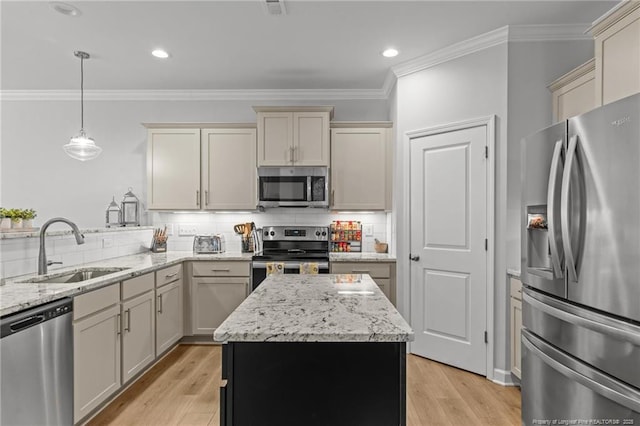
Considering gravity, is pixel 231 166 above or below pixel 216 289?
above

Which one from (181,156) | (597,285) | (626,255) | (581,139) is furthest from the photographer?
(181,156)

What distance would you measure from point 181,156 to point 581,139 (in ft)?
11.8

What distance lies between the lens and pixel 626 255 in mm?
1396

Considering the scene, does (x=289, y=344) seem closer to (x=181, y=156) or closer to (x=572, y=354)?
(x=572, y=354)

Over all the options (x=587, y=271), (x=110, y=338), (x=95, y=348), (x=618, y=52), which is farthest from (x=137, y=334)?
(x=618, y=52)

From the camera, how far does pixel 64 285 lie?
2.14 m

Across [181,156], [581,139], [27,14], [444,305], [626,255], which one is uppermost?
A: [27,14]

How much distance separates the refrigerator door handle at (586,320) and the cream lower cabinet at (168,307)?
2831 millimetres

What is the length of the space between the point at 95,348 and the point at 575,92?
3.64 m

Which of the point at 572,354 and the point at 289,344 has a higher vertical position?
the point at 289,344

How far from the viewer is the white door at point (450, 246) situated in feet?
9.73

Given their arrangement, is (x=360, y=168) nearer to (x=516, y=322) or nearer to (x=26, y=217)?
(x=516, y=322)

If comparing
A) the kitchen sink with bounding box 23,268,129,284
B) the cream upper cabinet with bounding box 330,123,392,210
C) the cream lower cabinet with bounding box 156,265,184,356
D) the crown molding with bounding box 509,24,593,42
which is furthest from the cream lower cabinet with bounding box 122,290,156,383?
the crown molding with bounding box 509,24,593,42

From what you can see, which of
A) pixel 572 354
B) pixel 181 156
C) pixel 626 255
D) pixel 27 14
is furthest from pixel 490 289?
pixel 27 14
